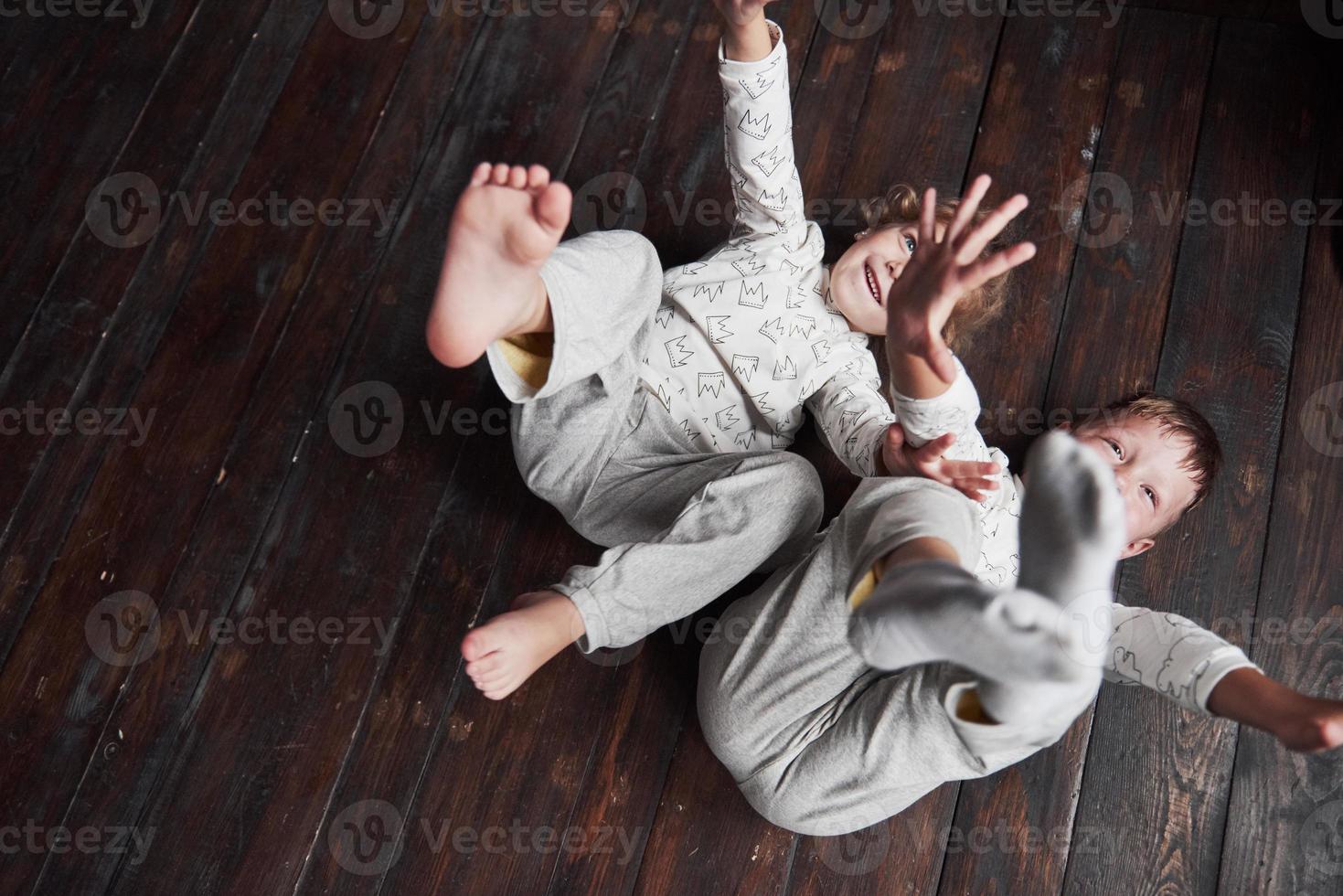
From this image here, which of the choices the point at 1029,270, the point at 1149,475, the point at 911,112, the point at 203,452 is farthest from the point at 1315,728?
the point at 203,452

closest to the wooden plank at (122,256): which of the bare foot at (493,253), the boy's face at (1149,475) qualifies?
the bare foot at (493,253)

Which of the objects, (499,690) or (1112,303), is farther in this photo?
(1112,303)

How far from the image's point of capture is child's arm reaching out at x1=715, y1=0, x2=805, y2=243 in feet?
3.38

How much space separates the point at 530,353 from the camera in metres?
0.97

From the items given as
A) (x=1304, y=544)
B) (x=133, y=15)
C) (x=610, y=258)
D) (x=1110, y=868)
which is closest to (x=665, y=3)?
(x=610, y=258)

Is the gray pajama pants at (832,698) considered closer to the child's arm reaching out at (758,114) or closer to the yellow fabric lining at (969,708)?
the yellow fabric lining at (969,708)

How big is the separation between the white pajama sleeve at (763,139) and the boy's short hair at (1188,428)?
1.39 feet

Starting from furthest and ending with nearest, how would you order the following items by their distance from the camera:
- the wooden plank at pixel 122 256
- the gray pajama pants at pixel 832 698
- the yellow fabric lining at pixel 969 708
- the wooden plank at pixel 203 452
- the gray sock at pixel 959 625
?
1. the wooden plank at pixel 122 256
2. the wooden plank at pixel 203 452
3. the gray pajama pants at pixel 832 698
4. the yellow fabric lining at pixel 969 708
5. the gray sock at pixel 959 625

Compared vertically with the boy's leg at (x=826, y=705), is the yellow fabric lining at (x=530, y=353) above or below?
above

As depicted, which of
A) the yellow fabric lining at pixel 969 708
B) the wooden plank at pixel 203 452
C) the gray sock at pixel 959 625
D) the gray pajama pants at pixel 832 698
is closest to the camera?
the gray sock at pixel 959 625

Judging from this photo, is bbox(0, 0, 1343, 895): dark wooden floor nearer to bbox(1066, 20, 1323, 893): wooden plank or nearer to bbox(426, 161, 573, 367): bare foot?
bbox(1066, 20, 1323, 893): wooden plank

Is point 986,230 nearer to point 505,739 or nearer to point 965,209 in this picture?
point 965,209

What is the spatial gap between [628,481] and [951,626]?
487 mm

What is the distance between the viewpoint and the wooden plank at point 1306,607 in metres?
1.09
